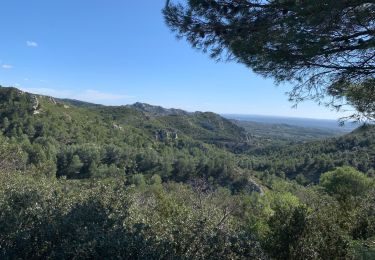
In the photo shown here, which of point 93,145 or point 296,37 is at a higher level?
point 296,37

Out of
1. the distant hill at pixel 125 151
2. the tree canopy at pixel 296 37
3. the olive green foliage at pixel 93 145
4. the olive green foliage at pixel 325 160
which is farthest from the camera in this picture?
the olive green foliage at pixel 93 145

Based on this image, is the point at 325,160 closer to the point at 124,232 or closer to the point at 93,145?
the point at 93,145

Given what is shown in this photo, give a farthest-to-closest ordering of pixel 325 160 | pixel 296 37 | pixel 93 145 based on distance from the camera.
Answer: pixel 93 145, pixel 325 160, pixel 296 37

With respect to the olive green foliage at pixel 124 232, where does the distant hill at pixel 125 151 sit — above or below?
below

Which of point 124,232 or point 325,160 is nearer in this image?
point 124,232

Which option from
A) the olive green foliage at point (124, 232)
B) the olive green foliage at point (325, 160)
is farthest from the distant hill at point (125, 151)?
the olive green foliage at point (124, 232)

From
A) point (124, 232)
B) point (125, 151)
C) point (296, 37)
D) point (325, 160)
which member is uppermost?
point (296, 37)

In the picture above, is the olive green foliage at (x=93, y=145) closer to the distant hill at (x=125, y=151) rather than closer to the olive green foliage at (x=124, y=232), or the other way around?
the distant hill at (x=125, y=151)

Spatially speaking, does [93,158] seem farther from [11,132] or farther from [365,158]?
[365,158]

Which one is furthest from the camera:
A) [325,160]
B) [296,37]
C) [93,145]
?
[93,145]

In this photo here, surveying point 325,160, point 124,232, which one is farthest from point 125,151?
point 124,232

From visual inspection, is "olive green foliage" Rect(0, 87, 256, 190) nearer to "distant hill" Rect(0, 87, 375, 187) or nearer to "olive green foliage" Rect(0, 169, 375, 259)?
"distant hill" Rect(0, 87, 375, 187)

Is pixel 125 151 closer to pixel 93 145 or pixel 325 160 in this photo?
pixel 93 145

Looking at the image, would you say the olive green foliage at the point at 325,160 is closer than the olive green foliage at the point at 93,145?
Yes
